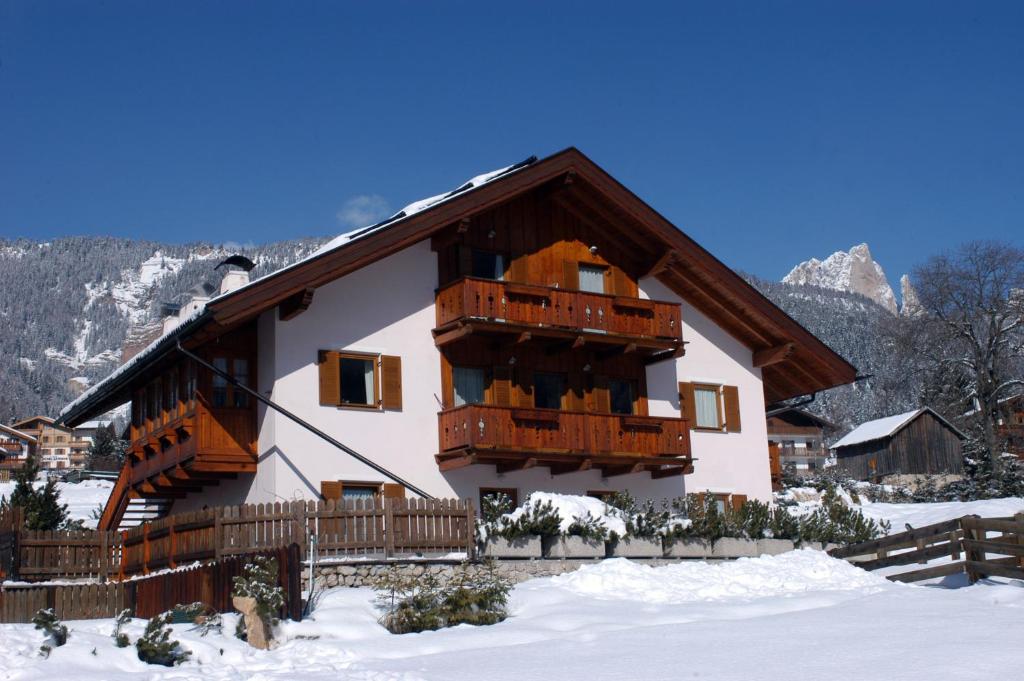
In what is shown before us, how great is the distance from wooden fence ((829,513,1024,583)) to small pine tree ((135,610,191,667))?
45.1 ft

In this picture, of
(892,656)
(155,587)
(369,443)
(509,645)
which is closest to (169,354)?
(369,443)

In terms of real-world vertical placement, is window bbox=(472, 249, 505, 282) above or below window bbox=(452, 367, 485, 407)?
above

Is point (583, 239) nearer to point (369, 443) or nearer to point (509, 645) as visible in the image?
point (369, 443)

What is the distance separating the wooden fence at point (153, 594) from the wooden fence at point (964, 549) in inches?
469

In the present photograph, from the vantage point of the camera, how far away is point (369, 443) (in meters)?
27.6

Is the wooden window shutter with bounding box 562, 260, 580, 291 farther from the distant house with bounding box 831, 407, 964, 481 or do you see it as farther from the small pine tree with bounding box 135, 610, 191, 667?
the distant house with bounding box 831, 407, 964, 481

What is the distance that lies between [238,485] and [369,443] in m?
3.26

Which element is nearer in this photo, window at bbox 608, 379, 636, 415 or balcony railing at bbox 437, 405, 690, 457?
balcony railing at bbox 437, 405, 690, 457

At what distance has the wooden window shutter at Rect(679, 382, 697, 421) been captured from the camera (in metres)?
33.0

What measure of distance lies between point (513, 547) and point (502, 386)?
6.50m

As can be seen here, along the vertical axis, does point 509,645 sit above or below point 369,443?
below

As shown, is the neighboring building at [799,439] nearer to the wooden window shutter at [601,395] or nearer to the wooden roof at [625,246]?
the wooden roof at [625,246]

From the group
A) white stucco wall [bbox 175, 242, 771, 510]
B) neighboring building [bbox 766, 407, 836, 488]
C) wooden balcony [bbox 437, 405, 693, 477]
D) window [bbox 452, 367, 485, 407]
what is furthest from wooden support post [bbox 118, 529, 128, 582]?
neighboring building [bbox 766, 407, 836, 488]

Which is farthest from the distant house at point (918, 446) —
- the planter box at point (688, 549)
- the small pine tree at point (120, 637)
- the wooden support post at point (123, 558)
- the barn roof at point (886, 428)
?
the small pine tree at point (120, 637)
